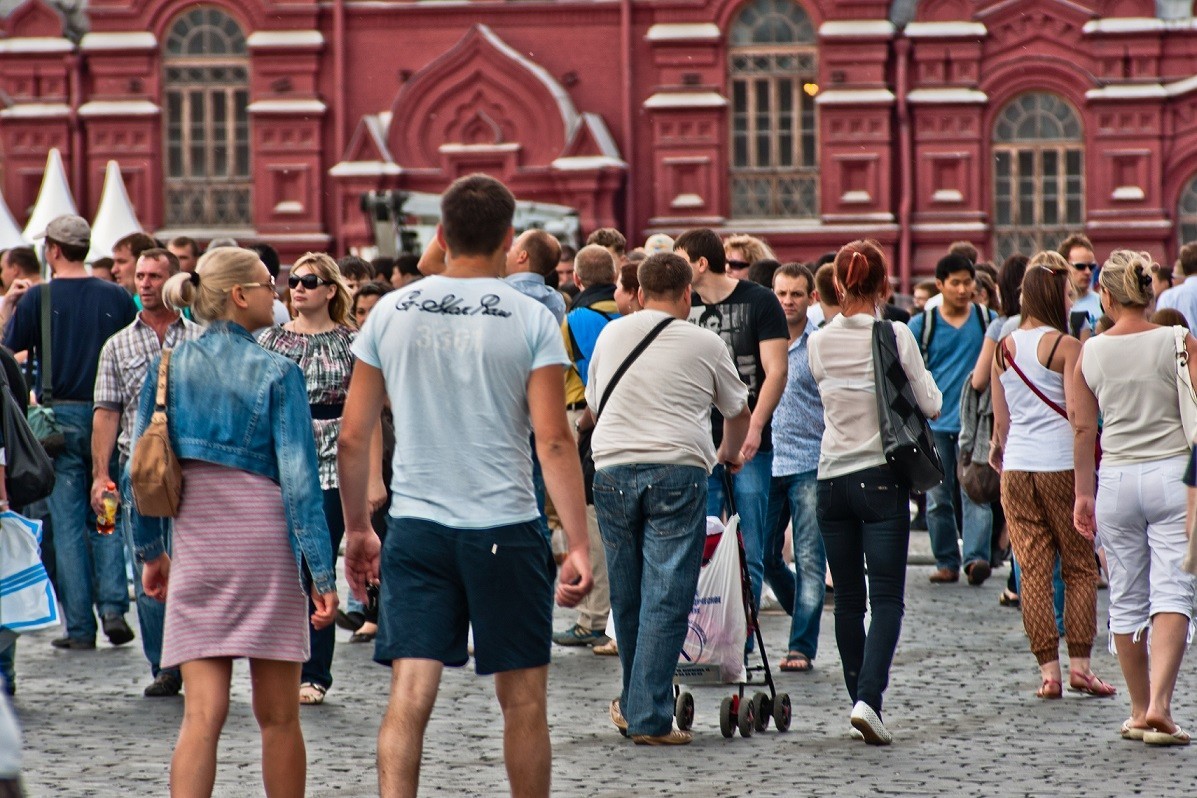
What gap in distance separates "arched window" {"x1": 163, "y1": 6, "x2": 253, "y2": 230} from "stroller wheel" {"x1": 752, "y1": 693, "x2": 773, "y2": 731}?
19.8 meters

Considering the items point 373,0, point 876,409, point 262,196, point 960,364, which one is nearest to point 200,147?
point 262,196

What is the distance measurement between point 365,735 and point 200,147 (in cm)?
1997

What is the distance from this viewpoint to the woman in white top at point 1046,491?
8.68 m

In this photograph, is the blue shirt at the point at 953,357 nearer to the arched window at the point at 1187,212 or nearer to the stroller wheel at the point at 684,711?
the stroller wheel at the point at 684,711

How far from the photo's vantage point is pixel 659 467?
24.7 ft

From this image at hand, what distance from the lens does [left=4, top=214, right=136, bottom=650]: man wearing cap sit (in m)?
10.1

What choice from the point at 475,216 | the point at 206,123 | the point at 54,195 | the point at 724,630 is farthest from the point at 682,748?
the point at 206,123

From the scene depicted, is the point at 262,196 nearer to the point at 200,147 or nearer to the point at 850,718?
the point at 200,147

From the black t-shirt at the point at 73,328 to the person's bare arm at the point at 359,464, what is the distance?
15.1ft

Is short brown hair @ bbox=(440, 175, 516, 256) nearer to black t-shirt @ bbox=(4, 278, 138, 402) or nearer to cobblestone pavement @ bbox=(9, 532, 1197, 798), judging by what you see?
cobblestone pavement @ bbox=(9, 532, 1197, 798)

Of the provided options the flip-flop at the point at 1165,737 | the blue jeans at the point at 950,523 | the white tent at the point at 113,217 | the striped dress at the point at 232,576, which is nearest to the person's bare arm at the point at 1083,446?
the flip-flop at the point at 1165,737

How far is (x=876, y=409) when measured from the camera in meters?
7.81

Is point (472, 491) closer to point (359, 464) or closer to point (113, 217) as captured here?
point (359, 464)

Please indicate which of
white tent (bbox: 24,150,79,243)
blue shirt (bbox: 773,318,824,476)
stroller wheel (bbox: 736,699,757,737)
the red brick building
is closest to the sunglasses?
blue shirt (bbox: 773,318,824,476)
